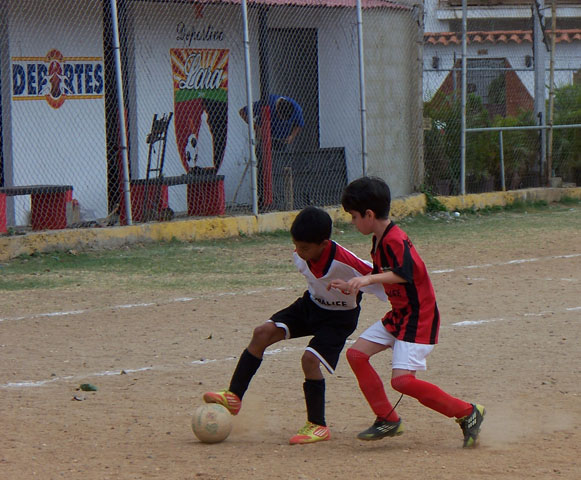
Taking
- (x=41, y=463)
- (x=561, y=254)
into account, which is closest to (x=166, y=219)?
(x=561, y=254)

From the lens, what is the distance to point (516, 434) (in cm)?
477

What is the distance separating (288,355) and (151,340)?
1129mm

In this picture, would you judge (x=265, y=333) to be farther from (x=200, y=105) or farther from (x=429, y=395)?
(x=200, y=105)

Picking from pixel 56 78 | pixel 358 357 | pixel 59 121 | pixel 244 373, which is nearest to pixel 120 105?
pixel 59 121

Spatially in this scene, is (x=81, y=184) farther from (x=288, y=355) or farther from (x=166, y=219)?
(x=288, y=355)

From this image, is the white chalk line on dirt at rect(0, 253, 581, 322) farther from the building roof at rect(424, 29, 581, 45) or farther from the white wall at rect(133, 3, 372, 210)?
the building roof at rect(424, 29, 581, 45)

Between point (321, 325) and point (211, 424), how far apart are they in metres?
0.73

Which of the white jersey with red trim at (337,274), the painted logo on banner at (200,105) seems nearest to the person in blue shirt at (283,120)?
the painted logo on banner at (200,105)

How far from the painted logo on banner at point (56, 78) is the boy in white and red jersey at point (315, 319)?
846 cm

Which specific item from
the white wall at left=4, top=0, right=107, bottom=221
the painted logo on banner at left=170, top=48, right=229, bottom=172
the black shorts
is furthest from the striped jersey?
the painted logo on banner at left=170, top=48, right=229, bottom=172

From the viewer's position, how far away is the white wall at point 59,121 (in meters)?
12.3

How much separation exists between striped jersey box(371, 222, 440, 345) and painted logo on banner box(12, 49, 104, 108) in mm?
8958

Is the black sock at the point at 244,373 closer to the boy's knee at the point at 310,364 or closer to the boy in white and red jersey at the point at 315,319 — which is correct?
the boy in white and red jersey at the point at 315,319

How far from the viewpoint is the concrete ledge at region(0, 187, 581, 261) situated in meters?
11.2
